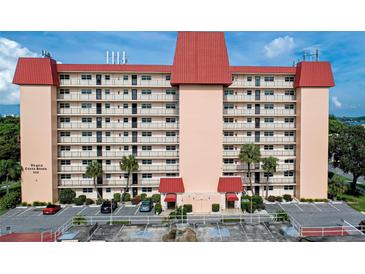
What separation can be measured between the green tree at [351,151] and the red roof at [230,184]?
14.9m

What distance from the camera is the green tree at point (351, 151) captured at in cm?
3634

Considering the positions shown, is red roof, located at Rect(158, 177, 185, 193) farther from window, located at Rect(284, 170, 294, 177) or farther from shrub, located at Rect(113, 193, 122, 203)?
window, located at Rect(284, 170, 294, 177)

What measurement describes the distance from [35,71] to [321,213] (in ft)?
114

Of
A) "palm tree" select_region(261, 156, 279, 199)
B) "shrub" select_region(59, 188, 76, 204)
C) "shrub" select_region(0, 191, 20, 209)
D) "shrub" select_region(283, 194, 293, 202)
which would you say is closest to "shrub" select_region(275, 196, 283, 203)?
"shrub" select_region(283, 194, 293, 202)

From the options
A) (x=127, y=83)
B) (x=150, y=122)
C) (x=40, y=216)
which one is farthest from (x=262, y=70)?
(x=40, y=216)

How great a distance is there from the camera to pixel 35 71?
111 feet

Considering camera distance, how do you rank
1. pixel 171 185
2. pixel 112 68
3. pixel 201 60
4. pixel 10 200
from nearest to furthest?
pixel 171 185 → pixel 201 60 → pixel 10 200 → pixel 112 68

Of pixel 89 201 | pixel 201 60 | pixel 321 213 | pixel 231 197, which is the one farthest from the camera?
pixel 89 201

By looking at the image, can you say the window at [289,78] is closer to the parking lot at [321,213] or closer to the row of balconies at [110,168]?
the parking lot at [321,213]

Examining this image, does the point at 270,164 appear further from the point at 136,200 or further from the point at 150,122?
the point at 136,200

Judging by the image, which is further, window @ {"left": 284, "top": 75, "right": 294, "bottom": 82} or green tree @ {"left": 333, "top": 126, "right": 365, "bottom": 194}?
window @ {"left": 284, "top": 75, "right": 294, "bottom": 82}

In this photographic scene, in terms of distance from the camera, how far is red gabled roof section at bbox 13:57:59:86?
111 feet

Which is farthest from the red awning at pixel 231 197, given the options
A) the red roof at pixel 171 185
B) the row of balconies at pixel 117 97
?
the row of balconies at pixel 117 97

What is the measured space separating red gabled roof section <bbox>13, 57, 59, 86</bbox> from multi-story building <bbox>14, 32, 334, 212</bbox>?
10 centimetres
